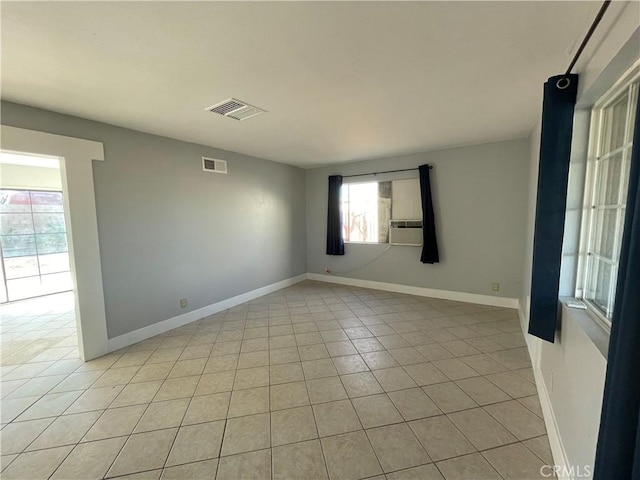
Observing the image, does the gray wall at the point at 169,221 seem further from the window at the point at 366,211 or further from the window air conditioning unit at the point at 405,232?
the window air conditioning unit at the point at 405,232

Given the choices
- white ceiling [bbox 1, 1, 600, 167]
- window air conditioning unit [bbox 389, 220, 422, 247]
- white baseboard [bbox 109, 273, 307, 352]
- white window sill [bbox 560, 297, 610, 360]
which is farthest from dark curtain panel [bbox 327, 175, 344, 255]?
white window sill [bbox 560, 297, 610, 360]

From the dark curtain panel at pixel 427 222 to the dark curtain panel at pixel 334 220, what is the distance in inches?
60.4

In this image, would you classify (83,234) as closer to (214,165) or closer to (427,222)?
(214,165)

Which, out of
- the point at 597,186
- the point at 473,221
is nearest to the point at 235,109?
the point at 597,186

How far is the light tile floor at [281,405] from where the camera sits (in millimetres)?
1497

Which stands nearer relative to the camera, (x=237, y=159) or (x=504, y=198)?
(x=504, y=198)

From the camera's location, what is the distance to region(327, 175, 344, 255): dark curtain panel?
5.06 m

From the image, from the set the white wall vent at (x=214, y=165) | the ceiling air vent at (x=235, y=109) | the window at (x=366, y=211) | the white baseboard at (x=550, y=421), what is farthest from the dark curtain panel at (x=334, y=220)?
the white baseboard at (x=550, y=421)

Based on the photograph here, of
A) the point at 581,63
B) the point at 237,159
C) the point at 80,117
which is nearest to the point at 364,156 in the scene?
the point at 237,159

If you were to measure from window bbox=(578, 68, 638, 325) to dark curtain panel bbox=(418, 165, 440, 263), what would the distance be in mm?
2594

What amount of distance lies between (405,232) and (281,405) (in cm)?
338

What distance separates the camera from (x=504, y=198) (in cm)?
369

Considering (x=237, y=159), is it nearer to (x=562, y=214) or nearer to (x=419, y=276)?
(x=419, y=276)

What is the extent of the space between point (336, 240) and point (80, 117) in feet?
12.8
